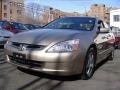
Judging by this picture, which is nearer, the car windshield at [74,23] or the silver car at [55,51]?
the silver car at [55,51]

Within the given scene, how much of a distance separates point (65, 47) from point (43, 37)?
563mm

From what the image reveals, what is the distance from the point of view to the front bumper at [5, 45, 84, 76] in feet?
18.6

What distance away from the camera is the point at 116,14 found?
198ft

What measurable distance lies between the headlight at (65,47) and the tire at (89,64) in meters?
0.53

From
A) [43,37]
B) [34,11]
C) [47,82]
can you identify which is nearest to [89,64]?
[47,82]

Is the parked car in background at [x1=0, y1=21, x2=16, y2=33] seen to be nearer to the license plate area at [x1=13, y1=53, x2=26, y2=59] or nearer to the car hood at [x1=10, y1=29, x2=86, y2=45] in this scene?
the car hood at [x1=10, y1=29, x2=86, y2=45]

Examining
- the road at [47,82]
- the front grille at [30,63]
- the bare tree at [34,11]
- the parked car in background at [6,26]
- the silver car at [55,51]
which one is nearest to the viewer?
the road at [47,82]

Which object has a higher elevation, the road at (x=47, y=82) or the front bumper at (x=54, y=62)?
the front bumper at (x=54, y=62)

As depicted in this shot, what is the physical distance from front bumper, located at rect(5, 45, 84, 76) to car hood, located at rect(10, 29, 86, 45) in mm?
250

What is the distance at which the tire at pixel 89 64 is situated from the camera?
6279 mm

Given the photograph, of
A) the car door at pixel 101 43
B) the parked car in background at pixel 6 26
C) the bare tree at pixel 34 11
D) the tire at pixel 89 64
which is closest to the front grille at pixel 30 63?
the tire at pixel 89 64

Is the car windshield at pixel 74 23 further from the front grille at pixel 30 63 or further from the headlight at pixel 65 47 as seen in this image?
the front grille at pixel 30 63

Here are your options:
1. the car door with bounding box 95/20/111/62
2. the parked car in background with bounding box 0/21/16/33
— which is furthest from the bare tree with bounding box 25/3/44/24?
the car door with bounding box 95/20/111/62

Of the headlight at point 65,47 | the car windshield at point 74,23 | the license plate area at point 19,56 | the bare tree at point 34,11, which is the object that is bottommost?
the license plate area at point 19,56
